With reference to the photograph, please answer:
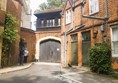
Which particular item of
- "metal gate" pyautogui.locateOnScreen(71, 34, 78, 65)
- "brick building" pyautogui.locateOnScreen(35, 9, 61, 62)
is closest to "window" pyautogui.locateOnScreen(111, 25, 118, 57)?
"metal gate" pyautogui.locateOnScreen(71, 34, 78, 65)

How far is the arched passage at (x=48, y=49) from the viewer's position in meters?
23.8

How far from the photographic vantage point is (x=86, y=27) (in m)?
14.5

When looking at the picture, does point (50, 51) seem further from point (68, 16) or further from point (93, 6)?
point (93, 6)

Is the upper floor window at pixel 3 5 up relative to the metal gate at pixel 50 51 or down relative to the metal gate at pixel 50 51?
up

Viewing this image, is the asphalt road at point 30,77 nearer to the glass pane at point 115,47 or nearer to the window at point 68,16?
the glass pane at point 115,47

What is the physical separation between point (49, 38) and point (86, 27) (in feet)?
33.7

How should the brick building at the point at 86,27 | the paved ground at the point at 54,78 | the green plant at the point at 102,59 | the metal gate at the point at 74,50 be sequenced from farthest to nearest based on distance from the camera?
the metal gate at the point at 74,50, the brick building at the point at 86,27, the green plant at the point at 102,59, the paved ground at the point at 54,78

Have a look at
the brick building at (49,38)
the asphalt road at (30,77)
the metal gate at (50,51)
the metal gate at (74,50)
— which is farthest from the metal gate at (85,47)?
the metal gate at (50,51)

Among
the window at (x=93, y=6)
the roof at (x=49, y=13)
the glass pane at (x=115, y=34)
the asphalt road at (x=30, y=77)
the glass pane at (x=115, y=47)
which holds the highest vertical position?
the roof at (x=49, y=13)

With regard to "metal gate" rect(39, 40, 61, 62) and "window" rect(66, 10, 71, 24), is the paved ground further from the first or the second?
"metal gate" rect(39, 40, 61, 62)

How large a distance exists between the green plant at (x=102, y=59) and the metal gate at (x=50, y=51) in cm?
1233

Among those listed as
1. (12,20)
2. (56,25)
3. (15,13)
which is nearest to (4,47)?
(12,20)

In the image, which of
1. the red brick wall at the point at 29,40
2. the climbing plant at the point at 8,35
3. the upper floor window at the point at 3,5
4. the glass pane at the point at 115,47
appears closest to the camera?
the glass pane at the point at 115,47

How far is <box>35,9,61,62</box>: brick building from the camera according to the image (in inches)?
939
